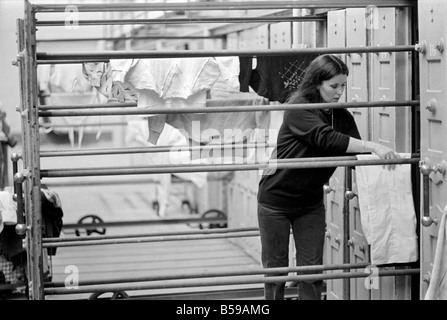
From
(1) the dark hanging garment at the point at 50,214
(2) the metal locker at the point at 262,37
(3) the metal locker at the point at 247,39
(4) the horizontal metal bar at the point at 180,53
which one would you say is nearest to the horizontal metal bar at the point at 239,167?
(4) the horizontal metal bar at the point at 180,53

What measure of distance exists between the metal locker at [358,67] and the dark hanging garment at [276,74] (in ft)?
0.91

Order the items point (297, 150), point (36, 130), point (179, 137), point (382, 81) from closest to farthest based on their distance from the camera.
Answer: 1. point (36, 130)
2. point (297, 150)
3. point (382, 81)
4. point (179, 137)

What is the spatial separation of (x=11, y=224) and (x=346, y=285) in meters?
2.26

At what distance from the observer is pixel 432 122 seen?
4.20 m

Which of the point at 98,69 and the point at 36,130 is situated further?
the point at 98,69

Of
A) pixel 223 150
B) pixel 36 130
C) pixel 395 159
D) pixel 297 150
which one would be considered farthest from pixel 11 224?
pixel 395 159

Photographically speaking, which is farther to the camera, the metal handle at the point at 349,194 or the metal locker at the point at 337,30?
the metal locker at the point at 337,30

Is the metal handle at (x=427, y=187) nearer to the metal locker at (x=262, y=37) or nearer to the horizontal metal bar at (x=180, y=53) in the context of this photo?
the horizontal metal bar at (x=180, y=53)

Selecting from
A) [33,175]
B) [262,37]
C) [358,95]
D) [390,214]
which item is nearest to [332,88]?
[390,214]

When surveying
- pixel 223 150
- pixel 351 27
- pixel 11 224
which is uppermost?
pixel 351 27

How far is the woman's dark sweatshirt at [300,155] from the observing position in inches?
170

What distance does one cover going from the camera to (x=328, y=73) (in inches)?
171

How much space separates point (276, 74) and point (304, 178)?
1.24 metres

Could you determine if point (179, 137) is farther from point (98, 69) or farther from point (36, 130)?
point (36, 130)
